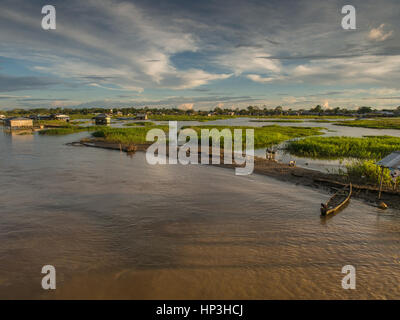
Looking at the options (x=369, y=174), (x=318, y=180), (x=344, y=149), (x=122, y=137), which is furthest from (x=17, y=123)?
(x=369, y=174)

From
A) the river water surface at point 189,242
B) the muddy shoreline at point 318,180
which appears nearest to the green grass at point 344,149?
the muddy shoreline at point 318,180

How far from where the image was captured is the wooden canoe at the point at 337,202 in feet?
43.9

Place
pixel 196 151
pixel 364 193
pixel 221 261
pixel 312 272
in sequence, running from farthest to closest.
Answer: pixel 196 151, pixel 364 193, pixel 221 261, pixel 312 272

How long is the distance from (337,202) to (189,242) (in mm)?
9776

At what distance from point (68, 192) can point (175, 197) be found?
7680 millimetres

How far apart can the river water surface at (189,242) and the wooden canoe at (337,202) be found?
1.64 feet

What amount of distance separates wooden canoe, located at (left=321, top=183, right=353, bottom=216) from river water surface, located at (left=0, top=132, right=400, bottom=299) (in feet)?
1.64

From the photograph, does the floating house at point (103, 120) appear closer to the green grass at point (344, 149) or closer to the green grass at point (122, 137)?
the green grass at point (122, 137)

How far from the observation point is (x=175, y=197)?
16.6 m

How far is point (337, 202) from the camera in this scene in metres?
14.9

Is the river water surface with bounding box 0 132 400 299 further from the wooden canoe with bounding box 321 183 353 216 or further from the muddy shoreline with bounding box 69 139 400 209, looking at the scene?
the muddy shoreline with bounding box 69 139 400 209
